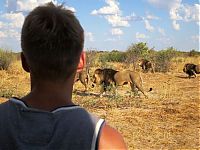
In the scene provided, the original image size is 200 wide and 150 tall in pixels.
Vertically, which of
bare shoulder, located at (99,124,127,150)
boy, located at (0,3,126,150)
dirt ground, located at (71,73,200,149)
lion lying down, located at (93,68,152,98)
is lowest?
dirt ground, located at (71,73,200,149)

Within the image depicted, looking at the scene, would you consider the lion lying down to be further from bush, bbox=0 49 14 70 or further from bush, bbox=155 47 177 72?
bush, bbox=155 47 177 72

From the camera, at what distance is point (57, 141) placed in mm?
1678

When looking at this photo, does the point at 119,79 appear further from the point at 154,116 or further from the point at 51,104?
the point at 51,104

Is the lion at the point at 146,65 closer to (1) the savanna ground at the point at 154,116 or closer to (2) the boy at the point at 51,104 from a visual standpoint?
(1) the savanna ground at the point at 154,116

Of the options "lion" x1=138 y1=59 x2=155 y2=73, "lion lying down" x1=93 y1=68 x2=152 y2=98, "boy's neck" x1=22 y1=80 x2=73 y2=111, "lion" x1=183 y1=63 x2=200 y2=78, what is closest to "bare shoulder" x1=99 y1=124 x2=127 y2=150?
"boy's neck" x1=22 y1=80 x2=73 y2=111

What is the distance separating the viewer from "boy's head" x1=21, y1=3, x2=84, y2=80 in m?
1.72

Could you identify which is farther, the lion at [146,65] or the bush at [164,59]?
the bush at [164,59]

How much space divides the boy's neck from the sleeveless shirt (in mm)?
46

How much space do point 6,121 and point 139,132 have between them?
8906mm

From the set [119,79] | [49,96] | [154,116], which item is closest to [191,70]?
[119,79]

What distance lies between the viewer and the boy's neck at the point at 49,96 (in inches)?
69.9

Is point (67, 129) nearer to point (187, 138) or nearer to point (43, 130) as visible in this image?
point (43, 130)

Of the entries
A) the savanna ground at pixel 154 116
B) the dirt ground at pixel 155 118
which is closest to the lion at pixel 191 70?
the savanna ground at pixel 154 116

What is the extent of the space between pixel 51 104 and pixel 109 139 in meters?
0.29
